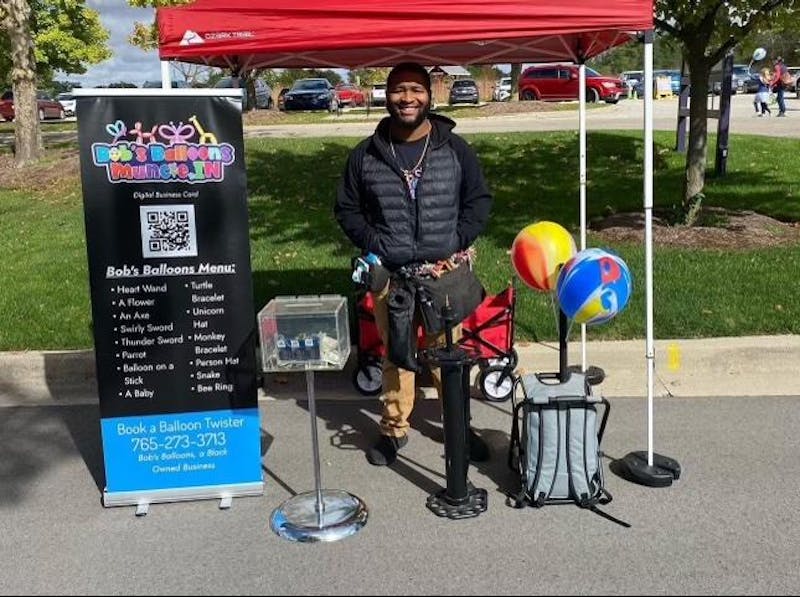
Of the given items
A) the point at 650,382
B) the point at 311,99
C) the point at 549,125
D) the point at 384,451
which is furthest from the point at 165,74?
the point at 311,99

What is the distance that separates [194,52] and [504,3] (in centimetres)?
154

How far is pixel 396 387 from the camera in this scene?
4438 millimetres

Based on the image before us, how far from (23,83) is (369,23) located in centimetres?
1314

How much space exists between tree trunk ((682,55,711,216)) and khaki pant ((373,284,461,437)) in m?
5.32

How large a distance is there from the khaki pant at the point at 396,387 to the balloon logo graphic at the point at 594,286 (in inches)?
32.6

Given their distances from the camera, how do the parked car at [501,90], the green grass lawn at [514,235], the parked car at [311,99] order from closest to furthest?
the green grass lawn at [514,235] → the parked car at [311,99] → the parked car at [501,90]

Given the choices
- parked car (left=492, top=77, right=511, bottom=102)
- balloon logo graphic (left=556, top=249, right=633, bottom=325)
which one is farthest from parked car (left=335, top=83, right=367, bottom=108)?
balloon logo graphic (left=556, top=249, right=633, bottom=325)

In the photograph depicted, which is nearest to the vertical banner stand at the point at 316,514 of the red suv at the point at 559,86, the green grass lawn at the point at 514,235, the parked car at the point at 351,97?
the green grass lawn at the point at 514,235

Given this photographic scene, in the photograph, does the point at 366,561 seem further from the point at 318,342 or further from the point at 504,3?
the point at 504,3

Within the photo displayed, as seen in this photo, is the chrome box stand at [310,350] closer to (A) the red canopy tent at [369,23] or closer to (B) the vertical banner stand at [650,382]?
(A) the red canopy tent at [369,23]

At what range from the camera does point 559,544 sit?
354 centimetres

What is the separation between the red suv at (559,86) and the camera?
3052cm

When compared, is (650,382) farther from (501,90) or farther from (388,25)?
(501,90)

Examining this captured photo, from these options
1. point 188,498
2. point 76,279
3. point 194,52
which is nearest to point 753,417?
point 188,498
